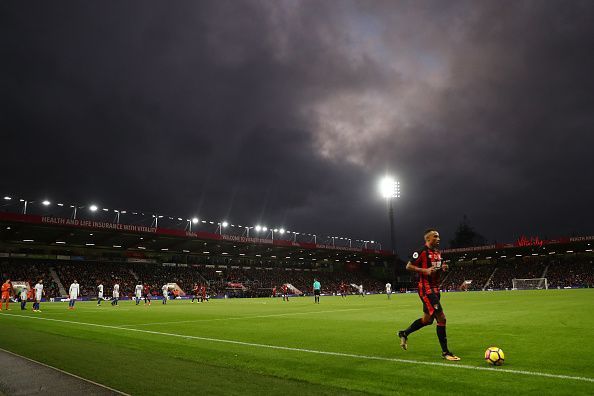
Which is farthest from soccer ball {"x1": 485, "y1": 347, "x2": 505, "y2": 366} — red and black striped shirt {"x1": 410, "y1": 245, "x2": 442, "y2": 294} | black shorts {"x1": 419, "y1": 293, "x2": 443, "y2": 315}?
red and black striped shirt {"x1": 410, "y1": 245, "x2": 442, "y2": 294}

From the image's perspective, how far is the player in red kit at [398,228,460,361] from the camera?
7.55 m

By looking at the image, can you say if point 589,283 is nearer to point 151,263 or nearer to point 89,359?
point 151,263

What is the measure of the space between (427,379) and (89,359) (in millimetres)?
6609

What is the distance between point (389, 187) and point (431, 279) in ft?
219

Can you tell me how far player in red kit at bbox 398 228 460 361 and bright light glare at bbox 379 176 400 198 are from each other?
217ft

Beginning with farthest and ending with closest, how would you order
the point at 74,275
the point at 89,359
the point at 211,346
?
the point at 74,275 < the point at 211,346 < the point at 89,359

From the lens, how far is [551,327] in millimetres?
12031

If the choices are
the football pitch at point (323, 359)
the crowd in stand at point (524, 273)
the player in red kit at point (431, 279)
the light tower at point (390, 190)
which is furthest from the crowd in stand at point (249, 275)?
the player in red kit at point (431, 279)

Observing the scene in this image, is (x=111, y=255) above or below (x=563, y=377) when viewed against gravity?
above

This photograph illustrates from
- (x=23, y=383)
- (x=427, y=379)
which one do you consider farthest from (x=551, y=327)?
(x=23, y=383)

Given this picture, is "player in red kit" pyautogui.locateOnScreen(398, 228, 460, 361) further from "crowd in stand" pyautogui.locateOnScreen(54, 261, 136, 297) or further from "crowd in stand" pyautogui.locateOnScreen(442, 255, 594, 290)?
"crowd in stand" pyautogui.locateOnScreen(442, 255, 594, 290)

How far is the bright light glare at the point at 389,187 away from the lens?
239 feet

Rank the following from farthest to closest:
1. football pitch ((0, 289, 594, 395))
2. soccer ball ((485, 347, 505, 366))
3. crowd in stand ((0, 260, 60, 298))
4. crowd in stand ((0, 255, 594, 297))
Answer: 1. crowd in stand ((0, 255, 594, 297))
2. crowd in stand ((0, 260, 60, 298))
3. soccer ball ((485, 347, 505, 366))
4. football pitch ((0, 289, 594, 395))

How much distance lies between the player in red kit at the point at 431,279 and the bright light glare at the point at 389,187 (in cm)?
6626
